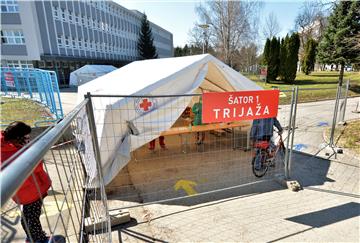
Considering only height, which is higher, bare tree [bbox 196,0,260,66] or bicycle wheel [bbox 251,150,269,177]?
bare tree [bbox 196,0,260,66]

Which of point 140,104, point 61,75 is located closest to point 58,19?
point 61,75

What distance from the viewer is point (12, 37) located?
2491 centimetres

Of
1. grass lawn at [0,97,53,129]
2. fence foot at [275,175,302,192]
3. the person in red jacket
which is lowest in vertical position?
fence foot at [275,175,302,192]

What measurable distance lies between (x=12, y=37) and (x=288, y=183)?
104 ft

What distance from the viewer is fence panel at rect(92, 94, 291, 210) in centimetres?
409

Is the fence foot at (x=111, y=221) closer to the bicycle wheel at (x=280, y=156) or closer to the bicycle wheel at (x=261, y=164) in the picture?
the bicycle wheel at (x=261, y=164)

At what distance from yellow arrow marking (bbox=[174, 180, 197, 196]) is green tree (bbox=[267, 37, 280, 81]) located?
69.8 ft

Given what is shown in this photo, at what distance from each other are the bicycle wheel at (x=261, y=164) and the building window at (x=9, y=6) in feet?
100

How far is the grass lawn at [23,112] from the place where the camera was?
8.80m

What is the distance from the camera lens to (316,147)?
20.5ft

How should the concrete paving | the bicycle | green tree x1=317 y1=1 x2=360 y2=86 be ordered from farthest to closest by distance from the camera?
green tree x1=317 y1=1 x2=360 y2=86 → the bicycle → the concrete paving

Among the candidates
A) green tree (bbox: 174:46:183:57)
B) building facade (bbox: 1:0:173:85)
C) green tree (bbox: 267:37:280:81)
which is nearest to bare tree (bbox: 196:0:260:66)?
green tree (bbox: 267:37:280:81)

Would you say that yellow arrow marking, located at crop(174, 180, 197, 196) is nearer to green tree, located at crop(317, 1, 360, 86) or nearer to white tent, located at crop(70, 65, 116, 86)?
green tree, located at crop(317, 1, 360, 86)

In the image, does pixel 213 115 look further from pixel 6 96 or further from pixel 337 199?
pixel 6 96
